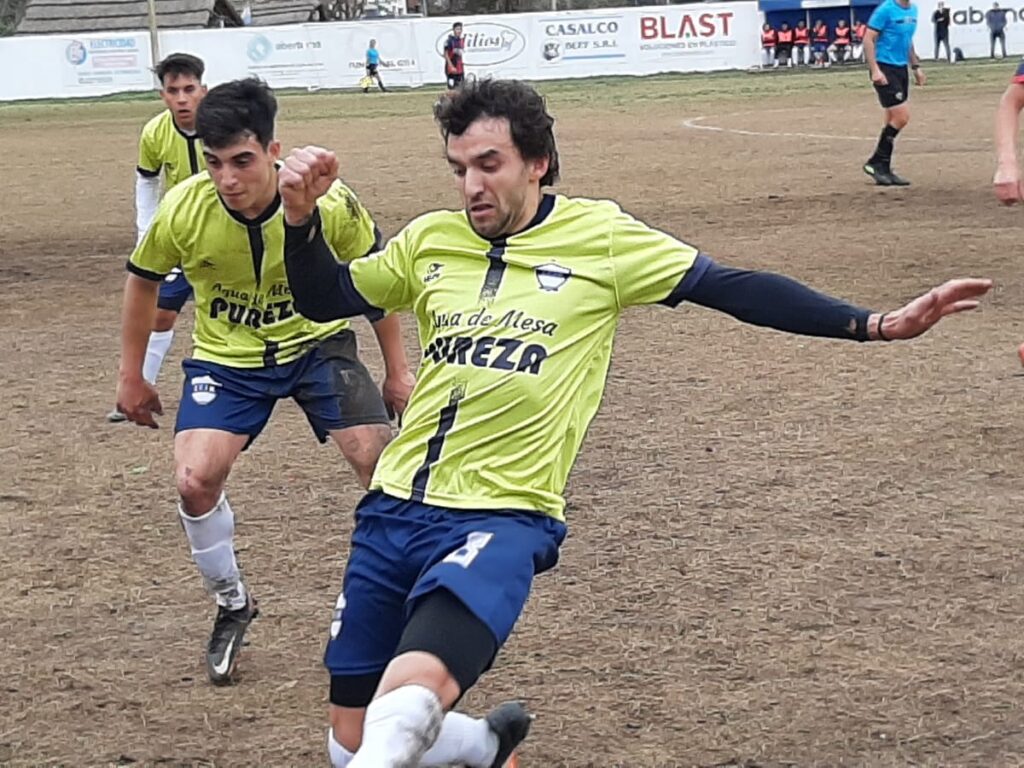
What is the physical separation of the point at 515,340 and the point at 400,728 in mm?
1154

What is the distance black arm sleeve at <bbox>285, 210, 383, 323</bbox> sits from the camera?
440cm

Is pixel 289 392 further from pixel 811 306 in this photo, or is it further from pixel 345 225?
pixel 811 306

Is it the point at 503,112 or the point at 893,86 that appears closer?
the point at 503,112

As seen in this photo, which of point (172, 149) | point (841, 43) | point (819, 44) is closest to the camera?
point (172, 149)

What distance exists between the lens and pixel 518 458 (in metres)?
4.13

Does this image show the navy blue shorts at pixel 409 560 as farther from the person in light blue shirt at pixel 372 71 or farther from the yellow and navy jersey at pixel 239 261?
the person in light blue shirt at pixel 372 71

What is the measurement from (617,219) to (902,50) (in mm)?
15026

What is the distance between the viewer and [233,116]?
554cm

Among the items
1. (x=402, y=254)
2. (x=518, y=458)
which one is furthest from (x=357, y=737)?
(x=402, y=254)

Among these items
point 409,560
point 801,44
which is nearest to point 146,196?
point 409,560

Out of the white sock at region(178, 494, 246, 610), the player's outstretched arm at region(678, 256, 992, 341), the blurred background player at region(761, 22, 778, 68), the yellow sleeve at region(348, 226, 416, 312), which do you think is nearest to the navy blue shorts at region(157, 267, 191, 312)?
the white sock at region(178, 494, 246, 610)

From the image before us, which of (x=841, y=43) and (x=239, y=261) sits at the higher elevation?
(x=239, y=261)

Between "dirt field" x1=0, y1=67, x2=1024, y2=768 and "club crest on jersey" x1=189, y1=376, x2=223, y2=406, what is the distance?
96cm

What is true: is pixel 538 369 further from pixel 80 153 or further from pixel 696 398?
pixel 80 153
